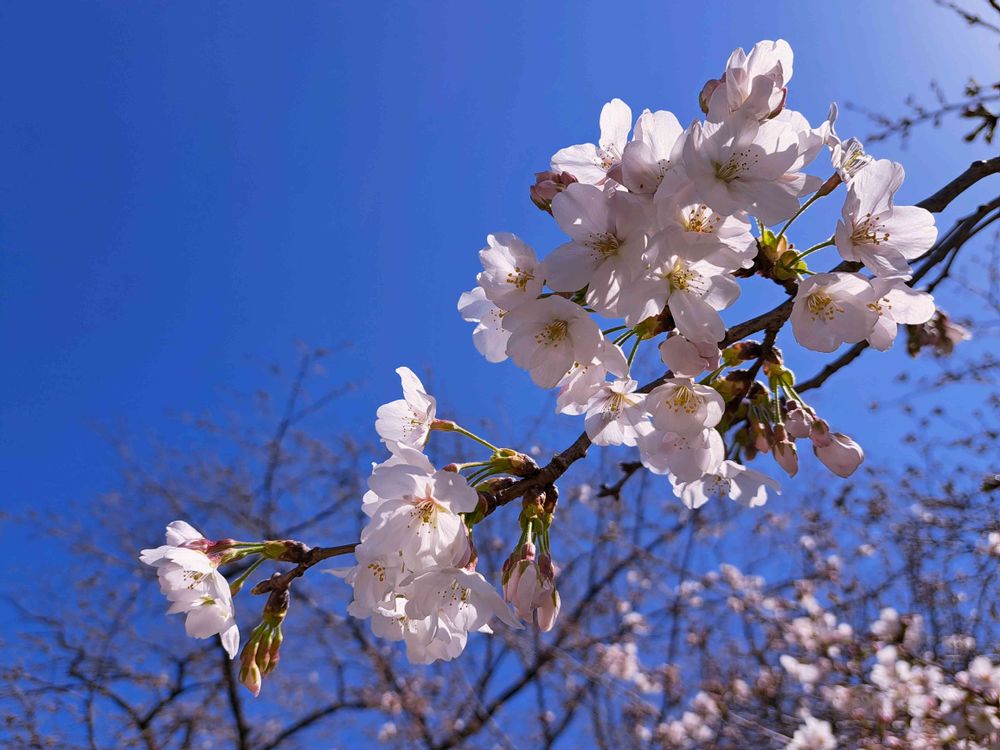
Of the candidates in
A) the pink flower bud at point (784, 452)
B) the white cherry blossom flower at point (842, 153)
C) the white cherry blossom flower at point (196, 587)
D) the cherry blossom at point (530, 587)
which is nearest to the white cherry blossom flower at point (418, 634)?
the cherry blossom at point (530, 587)

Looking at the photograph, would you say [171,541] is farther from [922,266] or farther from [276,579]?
[922,266]

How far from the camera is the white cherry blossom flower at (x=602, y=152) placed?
1.07 m

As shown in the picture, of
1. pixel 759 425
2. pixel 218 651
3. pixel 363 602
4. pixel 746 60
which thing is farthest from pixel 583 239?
pixel 218 651

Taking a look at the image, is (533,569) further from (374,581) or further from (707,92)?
(707,92)

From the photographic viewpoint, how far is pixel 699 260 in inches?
34.4

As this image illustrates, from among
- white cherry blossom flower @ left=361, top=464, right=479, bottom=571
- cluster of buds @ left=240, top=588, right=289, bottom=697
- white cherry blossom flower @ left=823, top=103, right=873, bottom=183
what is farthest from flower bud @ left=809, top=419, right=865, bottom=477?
cluster of buds @ left=240, top=588, right=289, bottom=697

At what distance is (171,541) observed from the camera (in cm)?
114

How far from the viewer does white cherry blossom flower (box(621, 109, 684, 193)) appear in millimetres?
867

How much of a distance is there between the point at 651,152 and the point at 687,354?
28cm

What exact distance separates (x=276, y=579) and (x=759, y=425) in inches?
34.9

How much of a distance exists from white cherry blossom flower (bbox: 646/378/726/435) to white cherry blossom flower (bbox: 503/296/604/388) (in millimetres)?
124

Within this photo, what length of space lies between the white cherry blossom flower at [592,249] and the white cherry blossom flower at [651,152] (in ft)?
0.10

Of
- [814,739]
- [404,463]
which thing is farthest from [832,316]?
[814,739]

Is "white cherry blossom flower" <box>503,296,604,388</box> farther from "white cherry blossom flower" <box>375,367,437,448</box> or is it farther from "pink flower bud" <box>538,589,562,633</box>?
"pink flower bud" <box>538,589,562,633</box>
